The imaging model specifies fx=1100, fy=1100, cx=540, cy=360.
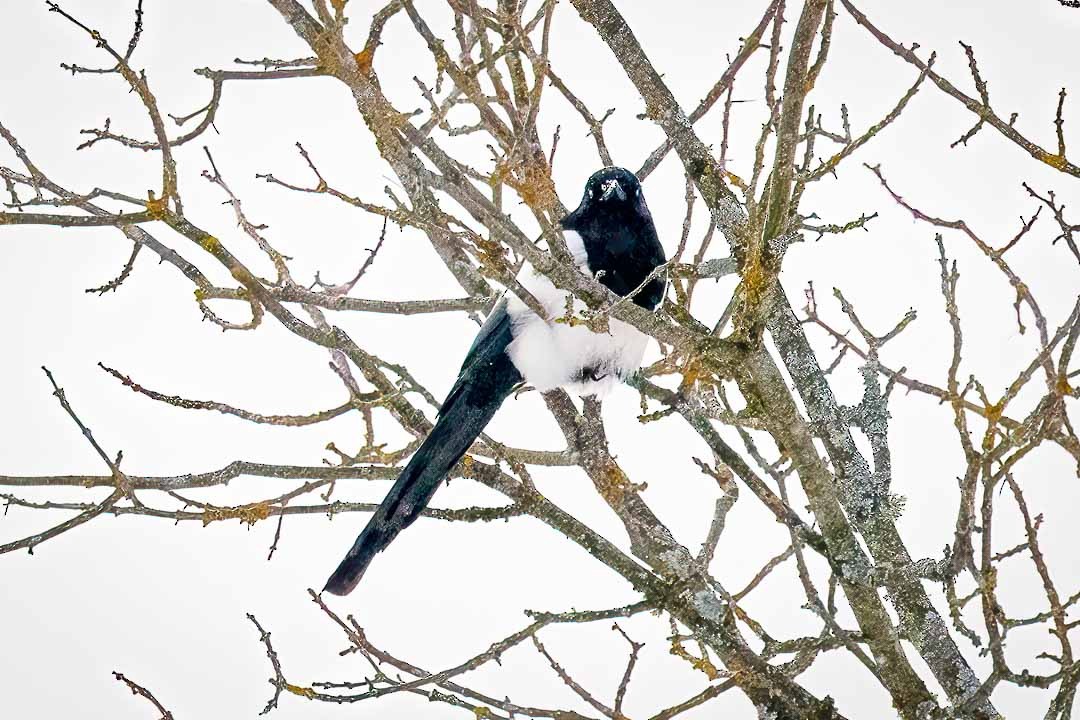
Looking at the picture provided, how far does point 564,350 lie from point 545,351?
0.06 metres

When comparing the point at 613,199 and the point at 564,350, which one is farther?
the point at 613,199

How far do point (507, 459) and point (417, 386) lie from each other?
0.96 feet

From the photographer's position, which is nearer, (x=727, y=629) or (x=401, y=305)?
(x=727, y=629)

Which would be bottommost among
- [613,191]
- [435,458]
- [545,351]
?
[435,458]

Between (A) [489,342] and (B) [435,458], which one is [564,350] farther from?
(B) [435,458]

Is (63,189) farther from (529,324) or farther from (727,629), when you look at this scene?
(727,629)

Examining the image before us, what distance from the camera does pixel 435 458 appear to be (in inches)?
118

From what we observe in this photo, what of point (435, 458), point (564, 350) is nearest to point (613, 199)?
point (564, 350)

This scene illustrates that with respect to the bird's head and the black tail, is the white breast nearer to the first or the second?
the black tail

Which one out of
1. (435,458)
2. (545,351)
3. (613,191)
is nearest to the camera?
(435,458)

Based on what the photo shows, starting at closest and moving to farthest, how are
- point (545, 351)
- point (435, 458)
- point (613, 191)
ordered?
point (435, 458), point (545, 351), point (613, 191)

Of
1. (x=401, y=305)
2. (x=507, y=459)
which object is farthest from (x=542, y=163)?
(x=507, y=459)

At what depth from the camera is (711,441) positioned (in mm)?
2945

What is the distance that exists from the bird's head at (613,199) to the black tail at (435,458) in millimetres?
659
